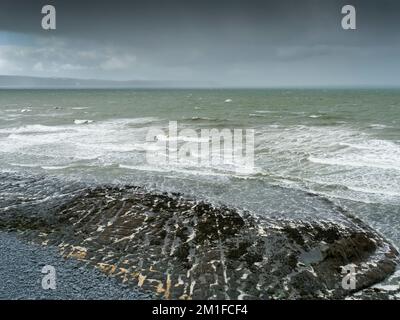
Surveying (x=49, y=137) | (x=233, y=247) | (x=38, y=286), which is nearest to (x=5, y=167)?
(x=49, y=137)

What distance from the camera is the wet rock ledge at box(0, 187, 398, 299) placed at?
30.2 ft

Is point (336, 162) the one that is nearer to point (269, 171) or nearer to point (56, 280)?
point (269, 171)

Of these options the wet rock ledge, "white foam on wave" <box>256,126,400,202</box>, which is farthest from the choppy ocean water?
the wet rock ledge

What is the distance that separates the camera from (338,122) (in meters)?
43.1

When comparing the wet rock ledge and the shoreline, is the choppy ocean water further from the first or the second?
the shoreline

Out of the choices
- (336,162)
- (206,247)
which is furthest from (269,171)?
(206,247)

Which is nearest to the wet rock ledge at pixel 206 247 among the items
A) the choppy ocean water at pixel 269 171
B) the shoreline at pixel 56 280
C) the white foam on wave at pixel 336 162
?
the shoreline at pixel 56 280

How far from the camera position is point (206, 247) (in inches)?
435

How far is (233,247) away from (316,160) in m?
13.4

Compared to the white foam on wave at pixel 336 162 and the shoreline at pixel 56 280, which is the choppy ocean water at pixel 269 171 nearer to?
the white foam on wave at pixel 336 162

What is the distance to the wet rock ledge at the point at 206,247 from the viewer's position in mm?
9211

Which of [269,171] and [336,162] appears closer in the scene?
[269,171]

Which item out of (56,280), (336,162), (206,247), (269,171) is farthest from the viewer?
→ (336,162)
